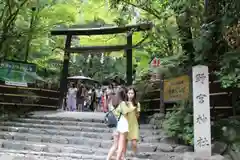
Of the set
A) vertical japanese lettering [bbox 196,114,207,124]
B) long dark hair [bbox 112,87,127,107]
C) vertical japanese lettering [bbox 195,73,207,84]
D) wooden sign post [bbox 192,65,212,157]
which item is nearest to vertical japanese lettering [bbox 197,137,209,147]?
wooden sign post [bbox 192,65,212,157]

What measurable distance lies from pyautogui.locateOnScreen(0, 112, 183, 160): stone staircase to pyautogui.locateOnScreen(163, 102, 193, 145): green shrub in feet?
1.24

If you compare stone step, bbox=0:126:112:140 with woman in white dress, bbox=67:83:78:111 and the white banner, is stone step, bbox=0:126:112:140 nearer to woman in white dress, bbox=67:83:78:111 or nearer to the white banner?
the white banner

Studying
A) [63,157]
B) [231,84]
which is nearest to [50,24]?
[63,157]

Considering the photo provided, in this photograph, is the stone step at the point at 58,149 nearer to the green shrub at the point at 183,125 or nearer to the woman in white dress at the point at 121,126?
the green shrub at the point at 183,125

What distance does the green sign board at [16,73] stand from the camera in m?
12.1

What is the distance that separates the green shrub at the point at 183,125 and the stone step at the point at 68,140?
0.55m

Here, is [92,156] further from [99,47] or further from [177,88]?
[99,47]

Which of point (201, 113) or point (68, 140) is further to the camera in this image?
point (68, 140)

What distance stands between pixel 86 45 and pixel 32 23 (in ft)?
12.7

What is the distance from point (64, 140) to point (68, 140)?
119 mm

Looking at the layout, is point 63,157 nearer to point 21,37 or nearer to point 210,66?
point 210,66

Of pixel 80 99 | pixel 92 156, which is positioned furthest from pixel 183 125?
pixel 80 99

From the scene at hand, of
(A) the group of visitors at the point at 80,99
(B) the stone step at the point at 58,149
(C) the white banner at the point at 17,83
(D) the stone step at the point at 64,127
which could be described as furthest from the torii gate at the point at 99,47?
(B) the stone step at the point at 58,149

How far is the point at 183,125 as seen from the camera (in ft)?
26.7
